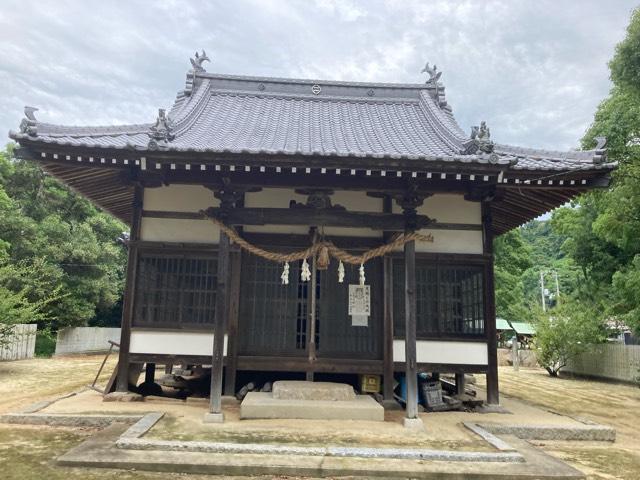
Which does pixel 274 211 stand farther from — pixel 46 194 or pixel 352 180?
pixel 46 194

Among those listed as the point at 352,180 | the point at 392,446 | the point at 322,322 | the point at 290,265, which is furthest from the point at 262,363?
the point at 352,180

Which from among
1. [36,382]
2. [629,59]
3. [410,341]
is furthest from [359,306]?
[36,382]

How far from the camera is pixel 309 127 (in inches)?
424

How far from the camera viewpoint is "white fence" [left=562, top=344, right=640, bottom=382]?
18.0 m

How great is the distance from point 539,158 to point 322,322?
16.6 feet

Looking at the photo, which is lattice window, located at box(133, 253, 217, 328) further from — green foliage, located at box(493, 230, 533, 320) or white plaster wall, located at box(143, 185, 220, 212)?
green foliage, located at box(493, 230, 533, 320)

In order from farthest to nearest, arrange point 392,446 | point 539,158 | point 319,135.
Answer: point 319,135 < point 539,158 < point 392,446

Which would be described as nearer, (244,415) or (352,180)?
(244,415)

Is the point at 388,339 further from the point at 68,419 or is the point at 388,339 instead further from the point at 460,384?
the point at 68,419

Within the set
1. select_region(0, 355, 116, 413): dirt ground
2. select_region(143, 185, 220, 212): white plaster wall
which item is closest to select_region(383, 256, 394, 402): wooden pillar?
select_region(143, 185, 220, 212): white plaster wall

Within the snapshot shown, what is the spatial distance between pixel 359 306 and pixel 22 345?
65.6 feet

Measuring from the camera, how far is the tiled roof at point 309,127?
733 cm

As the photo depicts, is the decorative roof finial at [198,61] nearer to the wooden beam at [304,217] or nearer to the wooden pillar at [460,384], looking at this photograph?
the wooden beam at [304,217]

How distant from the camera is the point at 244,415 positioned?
23.8 ft
